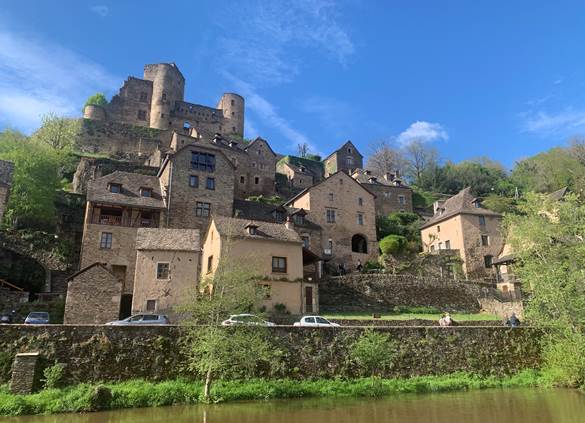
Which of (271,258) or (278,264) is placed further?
(278,264)

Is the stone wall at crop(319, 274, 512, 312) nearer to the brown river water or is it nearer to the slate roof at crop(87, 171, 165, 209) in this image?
the brown river water

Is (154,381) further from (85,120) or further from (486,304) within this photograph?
(85,120)

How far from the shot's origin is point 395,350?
72.0ft

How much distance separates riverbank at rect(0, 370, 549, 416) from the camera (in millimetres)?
15828

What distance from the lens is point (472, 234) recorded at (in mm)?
46031

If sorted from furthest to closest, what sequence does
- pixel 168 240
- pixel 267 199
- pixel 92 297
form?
pixel 267 199 → pixel 168 240 → pixel 92 297

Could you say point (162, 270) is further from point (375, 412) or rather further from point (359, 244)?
point (359, 244)

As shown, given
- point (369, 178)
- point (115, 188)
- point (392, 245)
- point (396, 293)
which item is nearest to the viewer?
point (396, 293)

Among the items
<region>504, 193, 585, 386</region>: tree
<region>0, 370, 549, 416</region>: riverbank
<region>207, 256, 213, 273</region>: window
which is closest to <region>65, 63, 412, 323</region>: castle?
<region>207, 256, 213, 273</region>: window

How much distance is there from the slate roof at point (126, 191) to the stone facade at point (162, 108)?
38572 millimetres

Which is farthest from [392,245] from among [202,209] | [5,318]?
[5,318]

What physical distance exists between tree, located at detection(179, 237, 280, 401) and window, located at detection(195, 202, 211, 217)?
69.8ft

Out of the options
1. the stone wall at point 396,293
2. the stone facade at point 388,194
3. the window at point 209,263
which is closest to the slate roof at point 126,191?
the window at point 209,263

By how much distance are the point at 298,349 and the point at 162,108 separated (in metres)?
70.1
